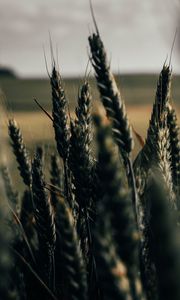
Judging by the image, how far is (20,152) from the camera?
4.19ft

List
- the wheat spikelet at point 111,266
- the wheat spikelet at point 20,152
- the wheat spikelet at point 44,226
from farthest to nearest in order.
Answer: the wheat spikelet at point 20,152
the wheat spikelet at point 44,226
the wheat spikelet at point 111,266

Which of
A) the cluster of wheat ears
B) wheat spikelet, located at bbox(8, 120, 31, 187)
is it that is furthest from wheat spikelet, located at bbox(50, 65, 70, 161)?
wheat spikelet, located at bbox(8, 120, 31, 187)

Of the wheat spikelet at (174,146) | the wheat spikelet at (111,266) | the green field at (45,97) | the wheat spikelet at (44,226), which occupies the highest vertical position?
the green field at (45,97)

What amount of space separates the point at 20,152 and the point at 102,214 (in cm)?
72

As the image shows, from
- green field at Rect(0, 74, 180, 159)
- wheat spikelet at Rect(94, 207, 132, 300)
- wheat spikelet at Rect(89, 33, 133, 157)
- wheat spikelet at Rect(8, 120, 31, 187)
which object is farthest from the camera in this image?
green field at Rect(0, 74, 180, 159)

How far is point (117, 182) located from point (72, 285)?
16 centimetres

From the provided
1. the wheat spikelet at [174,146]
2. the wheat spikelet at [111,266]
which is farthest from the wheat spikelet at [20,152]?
the wheat spikelet at [111,266]

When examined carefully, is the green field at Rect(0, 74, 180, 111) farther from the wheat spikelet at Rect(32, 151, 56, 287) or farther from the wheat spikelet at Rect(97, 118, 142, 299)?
the wheat spikelet at Rect(97, 118, 142, 299)

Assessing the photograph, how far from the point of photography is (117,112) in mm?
905

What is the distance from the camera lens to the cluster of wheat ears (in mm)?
547

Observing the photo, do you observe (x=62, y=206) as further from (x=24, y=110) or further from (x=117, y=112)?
(x=24, y=110)

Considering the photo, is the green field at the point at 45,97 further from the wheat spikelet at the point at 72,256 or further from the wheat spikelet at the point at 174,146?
the wheat spikelet at the point at 72,256

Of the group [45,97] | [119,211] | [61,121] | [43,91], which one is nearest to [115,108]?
[61,121]

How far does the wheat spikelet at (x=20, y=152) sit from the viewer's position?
128 cm
